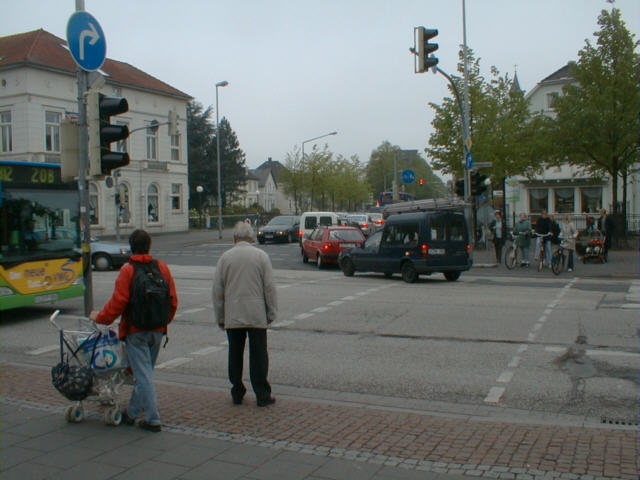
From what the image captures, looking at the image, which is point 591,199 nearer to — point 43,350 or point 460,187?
point 460,187

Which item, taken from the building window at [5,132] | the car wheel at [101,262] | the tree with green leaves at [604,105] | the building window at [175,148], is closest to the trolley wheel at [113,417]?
the car wheel at [101,262]

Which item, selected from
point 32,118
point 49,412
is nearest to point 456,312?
point 49,412

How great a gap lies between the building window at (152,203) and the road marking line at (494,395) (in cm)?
4547

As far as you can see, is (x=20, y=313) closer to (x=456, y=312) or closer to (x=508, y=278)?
(x=456, y=312)

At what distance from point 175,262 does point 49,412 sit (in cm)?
2136

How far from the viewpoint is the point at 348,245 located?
22688 mm

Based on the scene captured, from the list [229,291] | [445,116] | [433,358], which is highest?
[445,116]

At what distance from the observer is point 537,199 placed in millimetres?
48625

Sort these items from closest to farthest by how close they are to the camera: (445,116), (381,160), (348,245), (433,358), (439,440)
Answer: (439,440), (433,358), (348,245), (445,116), (381,160)

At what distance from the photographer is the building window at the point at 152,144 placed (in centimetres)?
4988

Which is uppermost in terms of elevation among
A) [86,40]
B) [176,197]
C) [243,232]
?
[176,197]

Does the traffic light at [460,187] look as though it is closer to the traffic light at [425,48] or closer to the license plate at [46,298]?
the traffic light at [425,48]

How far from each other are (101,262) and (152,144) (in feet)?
92.5

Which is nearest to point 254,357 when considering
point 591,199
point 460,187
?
point 460,187
